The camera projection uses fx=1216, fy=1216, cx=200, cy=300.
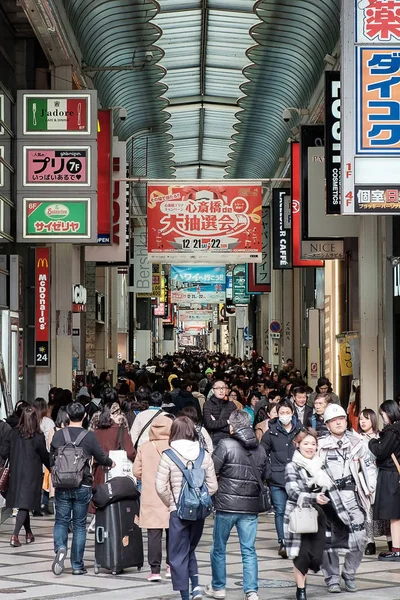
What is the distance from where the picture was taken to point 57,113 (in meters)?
16.8

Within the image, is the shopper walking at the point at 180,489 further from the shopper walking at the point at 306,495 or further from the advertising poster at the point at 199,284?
the advertising poster at the point at 199,284

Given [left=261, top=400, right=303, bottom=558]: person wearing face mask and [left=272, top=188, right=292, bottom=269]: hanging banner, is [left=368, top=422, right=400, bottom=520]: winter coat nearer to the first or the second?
[left=261, top=400, right=303, bottom=558]: person wearing face mask

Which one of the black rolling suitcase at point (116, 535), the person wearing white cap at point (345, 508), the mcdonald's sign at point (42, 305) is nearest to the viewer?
the person wearing white cap at point (345, 508)

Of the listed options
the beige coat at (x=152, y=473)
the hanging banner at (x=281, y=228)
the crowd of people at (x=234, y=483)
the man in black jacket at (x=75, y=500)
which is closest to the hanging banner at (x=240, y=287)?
the hanging banner at (x=281, y=228)

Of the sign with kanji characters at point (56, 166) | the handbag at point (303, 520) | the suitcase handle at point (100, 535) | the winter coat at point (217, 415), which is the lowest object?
the suitcase handle at point (100, 535)

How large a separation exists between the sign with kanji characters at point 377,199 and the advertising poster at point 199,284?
94.3 feet

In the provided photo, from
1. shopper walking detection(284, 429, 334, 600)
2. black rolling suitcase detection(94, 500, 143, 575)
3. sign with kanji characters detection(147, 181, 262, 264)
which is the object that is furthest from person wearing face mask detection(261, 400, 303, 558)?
sign with kanji characters detection(147, 181, 262, 264)

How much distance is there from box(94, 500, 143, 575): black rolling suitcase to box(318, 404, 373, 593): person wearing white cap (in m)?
1.77

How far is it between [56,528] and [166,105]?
22.4m

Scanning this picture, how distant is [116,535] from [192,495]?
2.04 metres

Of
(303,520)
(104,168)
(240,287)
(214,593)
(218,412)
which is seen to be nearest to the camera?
(303,520)

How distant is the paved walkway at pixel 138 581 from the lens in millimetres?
9203

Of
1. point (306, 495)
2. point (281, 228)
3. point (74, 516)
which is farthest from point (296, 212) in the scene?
point (306, 495)

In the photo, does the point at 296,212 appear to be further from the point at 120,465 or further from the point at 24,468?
the point at 120,465
